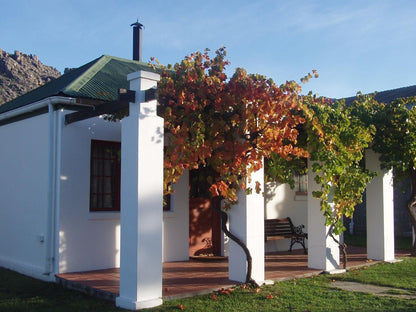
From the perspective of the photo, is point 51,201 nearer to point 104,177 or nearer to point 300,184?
point 104,177

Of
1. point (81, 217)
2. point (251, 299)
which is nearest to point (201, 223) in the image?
point (81, 217)

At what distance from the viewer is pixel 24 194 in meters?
9.37

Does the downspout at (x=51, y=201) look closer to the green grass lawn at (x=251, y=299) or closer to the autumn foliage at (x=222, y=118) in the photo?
the green grass lawn at (x=251, y=299)

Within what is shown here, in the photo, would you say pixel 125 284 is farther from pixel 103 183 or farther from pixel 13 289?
pixel 103 183

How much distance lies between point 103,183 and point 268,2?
455cm

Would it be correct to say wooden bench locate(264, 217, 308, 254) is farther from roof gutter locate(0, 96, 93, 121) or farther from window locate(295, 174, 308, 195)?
roof gutter locate(0, 96, 93, 121)

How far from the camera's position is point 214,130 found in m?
7.01

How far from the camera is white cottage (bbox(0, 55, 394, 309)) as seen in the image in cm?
625

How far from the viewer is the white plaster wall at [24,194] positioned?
8.68 meters

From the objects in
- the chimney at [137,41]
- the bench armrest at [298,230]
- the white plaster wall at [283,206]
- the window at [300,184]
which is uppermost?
the chimney at [137,41]

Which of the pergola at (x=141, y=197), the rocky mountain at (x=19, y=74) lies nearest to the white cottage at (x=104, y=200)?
the pergola at (x=141, y=197)

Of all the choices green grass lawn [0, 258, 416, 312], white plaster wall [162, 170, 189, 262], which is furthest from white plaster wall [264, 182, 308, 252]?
green grass lawn [0, 258, 416, 312]

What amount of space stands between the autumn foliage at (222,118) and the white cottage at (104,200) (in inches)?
19.6

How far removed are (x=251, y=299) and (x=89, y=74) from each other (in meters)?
5.90
